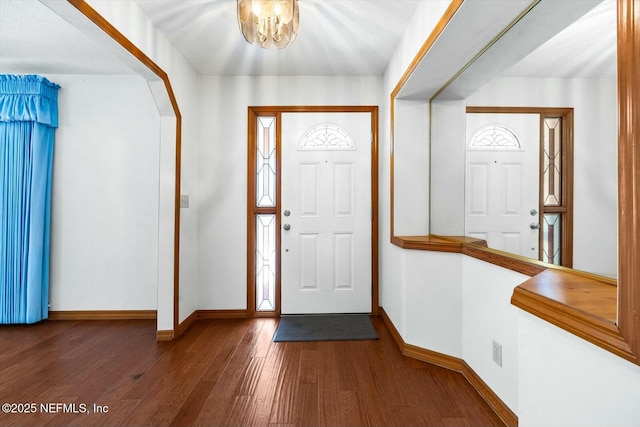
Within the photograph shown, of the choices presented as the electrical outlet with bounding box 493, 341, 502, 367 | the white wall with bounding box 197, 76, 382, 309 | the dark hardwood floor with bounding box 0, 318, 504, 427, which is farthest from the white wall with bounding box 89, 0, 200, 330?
the electrical outlet with bounding box 493, 341, 502, 367

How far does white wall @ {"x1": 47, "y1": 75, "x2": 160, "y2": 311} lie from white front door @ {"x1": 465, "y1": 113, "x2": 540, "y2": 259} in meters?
2.87

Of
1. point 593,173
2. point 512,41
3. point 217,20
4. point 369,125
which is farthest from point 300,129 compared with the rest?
point 593,173

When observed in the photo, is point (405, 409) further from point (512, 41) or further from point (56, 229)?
point (56, 229)

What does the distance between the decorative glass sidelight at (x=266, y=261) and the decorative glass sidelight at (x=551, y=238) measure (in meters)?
2.30

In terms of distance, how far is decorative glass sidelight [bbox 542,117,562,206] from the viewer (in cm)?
133

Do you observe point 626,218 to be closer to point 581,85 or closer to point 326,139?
point 581,85

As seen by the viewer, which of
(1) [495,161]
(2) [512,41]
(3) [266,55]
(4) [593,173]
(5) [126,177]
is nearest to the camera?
(4) [593,173]

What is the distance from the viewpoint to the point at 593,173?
3.68ft

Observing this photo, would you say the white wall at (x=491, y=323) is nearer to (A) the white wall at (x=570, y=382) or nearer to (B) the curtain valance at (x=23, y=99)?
(A) the white wall at (x=570, y=382)

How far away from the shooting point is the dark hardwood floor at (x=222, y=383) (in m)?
1.59

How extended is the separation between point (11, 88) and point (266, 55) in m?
2.44

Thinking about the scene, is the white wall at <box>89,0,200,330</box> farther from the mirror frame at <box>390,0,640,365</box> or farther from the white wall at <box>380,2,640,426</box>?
the mirror frame at <box>390,0,640,365</box>

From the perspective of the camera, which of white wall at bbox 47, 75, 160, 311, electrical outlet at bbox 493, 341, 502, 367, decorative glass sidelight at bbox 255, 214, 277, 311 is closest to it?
electrical outlet at bbox 493, 341, 502, 367

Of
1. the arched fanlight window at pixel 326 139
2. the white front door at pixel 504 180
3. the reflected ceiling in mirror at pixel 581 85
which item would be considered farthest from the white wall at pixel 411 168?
the reflected ceiling in mirror at pixel 581 85
